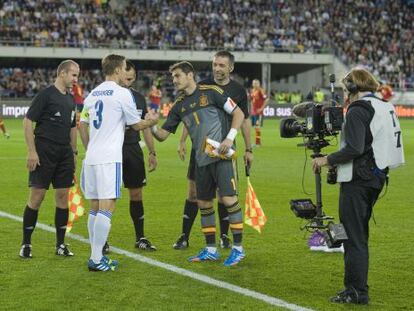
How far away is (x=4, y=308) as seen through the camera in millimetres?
6629

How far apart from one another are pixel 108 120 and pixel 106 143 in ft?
0.71

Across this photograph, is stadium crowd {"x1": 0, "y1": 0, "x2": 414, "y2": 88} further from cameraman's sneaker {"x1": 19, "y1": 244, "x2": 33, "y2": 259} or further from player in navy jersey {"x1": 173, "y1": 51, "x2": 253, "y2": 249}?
cameraman's sneaker {"x1": 19, "y1": 244, "x2": 33, "y2": 259}

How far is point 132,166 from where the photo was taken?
9383mm

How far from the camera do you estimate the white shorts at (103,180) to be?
790 cm

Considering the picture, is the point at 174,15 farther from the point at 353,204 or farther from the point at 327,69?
the point at 353,204

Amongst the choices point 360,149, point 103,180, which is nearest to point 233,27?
point 103,180

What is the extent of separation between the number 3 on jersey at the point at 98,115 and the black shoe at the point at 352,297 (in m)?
2.75

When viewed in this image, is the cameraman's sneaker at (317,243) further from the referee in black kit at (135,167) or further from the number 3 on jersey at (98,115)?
the number 3 on jersey at (98,115)

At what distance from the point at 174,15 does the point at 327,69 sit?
1054 cm

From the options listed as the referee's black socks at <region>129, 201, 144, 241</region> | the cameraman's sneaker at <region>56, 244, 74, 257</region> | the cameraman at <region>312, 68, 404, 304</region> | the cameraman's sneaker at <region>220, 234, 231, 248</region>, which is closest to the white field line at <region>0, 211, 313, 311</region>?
the referee's black socks at <region>129, 201, 144, 241</region>

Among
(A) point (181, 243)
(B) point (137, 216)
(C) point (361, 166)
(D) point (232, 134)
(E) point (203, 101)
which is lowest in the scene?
(A) point (181, 243)

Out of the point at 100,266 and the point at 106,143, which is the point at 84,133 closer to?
the point at 106,143

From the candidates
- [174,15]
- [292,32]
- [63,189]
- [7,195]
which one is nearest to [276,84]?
[292,32]

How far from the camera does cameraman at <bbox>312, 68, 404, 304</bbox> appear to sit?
667 cm
